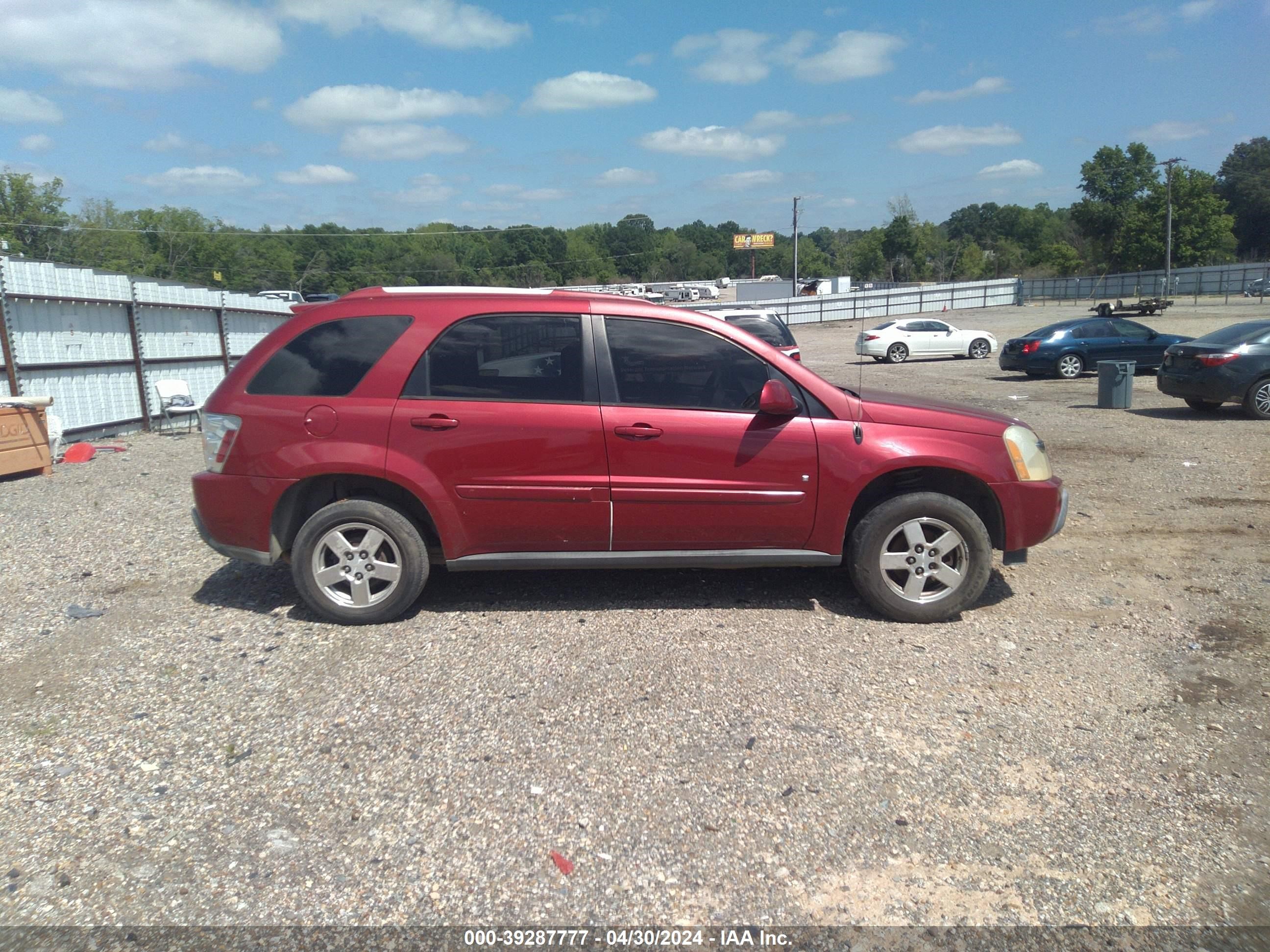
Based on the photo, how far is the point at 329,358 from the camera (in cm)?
496

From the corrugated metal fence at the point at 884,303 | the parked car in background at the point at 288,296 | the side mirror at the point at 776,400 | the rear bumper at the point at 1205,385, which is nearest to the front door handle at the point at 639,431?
the side mirror at the point at 776,400

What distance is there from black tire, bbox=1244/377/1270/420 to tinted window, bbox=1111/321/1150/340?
8.51m

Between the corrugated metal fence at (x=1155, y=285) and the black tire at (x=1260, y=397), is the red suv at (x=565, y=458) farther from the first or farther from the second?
the corrugated metal fence at (x=1155, y=285)

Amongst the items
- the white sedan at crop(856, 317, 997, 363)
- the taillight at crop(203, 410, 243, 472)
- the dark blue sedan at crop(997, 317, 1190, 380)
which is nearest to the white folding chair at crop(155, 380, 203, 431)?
the taillight at crop(203, 410, 243, 472)

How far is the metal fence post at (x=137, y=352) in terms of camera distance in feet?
44.6

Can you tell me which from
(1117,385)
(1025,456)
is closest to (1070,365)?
(1117,385)

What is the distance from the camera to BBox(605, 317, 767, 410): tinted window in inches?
194

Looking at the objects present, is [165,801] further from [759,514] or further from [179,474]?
[179,474]

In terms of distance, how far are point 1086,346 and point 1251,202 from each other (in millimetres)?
90767

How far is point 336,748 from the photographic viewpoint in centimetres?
369

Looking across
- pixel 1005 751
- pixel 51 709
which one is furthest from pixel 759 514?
pixel 51 709

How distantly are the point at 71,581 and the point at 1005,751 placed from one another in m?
5.94

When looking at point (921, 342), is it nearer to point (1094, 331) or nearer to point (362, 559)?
point (1094, 331)

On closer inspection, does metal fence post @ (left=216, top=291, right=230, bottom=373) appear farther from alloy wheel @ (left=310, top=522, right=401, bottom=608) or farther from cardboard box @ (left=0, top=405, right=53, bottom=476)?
alloy wheel @ (left=310, top=522, right=401, bottom=608)
